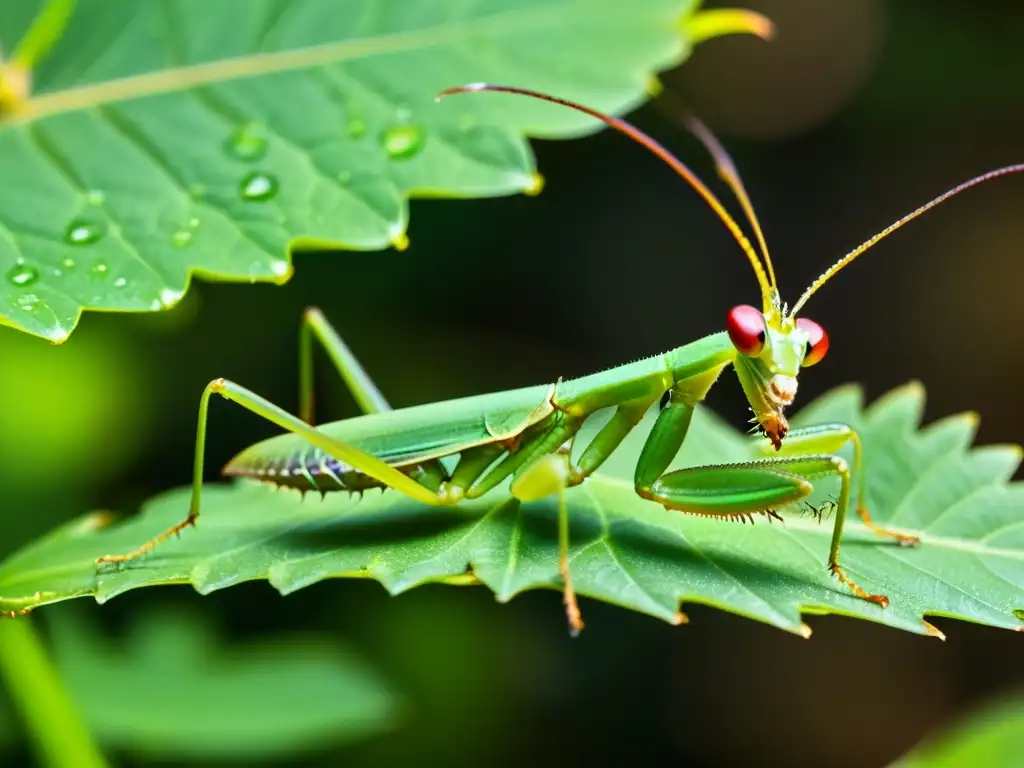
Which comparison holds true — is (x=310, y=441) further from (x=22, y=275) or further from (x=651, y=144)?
(x=651, y=144)

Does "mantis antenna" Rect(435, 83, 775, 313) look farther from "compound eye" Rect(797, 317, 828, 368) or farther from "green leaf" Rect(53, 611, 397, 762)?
"green leaf" Rect(53, 611, 397, 762)

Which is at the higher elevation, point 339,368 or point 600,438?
point 339,368

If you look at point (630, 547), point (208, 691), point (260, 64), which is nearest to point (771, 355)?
point (630, 547)

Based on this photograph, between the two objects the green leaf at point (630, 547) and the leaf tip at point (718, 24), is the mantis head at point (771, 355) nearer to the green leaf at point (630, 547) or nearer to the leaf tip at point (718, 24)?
the green leaf at point (630, 547)

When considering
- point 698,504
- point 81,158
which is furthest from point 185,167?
point 698,504

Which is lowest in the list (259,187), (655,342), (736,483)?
(736,483)

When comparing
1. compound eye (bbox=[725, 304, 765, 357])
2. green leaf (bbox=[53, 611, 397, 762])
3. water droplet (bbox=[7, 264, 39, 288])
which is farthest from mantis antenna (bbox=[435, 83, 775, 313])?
green leaf (bbox=[53, 611, 397, 762])

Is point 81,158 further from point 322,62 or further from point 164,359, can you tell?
point 164,359
